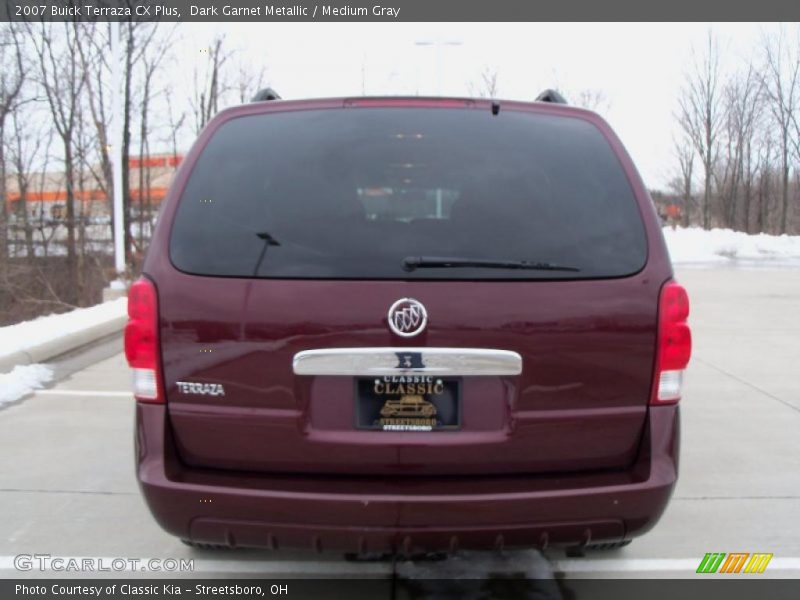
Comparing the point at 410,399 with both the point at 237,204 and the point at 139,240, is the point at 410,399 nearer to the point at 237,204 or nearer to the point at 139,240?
the point at 237,204

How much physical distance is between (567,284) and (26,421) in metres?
4.61

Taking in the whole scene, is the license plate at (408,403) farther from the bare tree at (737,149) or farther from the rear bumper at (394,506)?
the bare tree at (737,149)

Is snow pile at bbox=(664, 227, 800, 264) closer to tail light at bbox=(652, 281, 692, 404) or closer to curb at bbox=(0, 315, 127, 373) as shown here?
curb at bbox=(0, 315, 127, 373)

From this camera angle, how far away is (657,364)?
92.5 inches

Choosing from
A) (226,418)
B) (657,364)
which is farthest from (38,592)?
(657,364)

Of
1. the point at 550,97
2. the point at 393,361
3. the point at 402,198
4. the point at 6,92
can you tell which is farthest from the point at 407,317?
the point at 6,92

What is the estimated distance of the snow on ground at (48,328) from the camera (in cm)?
683

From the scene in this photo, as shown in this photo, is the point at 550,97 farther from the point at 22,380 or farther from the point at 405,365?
the point at 22,380

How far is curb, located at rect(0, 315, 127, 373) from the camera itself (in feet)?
21.3

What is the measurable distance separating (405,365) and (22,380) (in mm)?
5277

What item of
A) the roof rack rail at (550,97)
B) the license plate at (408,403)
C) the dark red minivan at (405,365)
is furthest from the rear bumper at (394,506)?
the roof rack rail at (550,97)

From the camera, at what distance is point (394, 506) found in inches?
88.2

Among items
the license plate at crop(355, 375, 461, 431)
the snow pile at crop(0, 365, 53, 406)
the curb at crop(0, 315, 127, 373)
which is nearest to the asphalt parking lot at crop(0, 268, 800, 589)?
the snow pile at crop(0, 365, 53, 406)

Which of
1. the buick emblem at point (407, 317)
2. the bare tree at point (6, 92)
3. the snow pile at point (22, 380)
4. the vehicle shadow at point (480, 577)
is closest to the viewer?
the buick emblem at point (407, 317)
